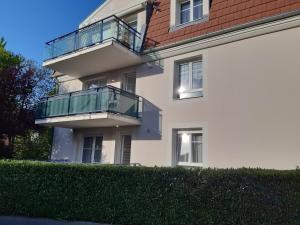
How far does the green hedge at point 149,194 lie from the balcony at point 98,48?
5.84 metres

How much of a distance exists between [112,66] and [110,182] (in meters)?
7.19

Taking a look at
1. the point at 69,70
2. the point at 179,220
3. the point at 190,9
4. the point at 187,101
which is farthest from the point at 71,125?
the point at 179,220

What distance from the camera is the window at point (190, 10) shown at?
39.9ft

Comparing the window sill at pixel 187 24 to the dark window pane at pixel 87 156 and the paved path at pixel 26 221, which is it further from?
the paved path at pixel 26 221

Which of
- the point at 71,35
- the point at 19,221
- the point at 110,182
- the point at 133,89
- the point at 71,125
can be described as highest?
the point at 71,35

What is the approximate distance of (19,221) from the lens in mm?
7938

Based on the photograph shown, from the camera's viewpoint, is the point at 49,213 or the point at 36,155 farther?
the point at 36,155

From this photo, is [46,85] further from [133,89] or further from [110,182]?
[110,182]

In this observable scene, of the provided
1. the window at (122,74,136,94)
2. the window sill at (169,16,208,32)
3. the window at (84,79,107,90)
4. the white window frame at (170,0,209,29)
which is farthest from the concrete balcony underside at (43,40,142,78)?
the white window frame at (170,0,209,29)

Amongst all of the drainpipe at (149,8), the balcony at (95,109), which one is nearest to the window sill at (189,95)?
the balcony at (95,109)

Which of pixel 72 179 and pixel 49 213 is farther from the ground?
pixel 72 179

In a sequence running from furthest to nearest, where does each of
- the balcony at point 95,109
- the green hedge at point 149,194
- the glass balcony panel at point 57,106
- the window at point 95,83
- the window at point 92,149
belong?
the window at point 95,83
the window at point 92,149
the glass balcony panel at point 57,106
the balcony at point 95,109
the green hedge at point 149,194

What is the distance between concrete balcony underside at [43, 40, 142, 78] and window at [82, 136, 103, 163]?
3441 mm

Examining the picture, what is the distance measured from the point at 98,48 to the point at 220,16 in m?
5.12
